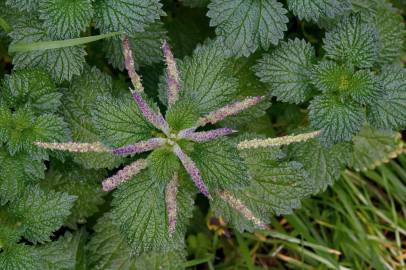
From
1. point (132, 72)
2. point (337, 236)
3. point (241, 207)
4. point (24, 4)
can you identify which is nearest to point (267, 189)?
point (241, 207)

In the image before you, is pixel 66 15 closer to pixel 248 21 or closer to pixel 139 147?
pixel 139 147

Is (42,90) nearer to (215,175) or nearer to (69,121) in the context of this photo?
(69,121)

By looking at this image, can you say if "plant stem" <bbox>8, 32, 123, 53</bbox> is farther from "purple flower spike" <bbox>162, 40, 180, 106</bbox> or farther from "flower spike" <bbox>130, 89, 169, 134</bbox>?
"flower spike" <bbox>130, 89, 169, 134</bbox>

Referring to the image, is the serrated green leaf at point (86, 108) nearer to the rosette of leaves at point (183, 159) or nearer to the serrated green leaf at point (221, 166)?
the rosette of leaves at point (183, 159)

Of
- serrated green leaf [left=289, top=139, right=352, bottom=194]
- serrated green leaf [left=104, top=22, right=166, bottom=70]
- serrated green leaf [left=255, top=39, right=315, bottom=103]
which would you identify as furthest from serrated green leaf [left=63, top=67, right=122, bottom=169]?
serrated green leaf [left=289, top=139, right=352, bottom=194]

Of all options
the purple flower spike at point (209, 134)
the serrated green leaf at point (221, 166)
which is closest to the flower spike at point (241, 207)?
the serrated green leaf at point (221, 166)

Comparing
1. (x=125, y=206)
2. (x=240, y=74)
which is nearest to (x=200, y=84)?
(x=240, y=74)
